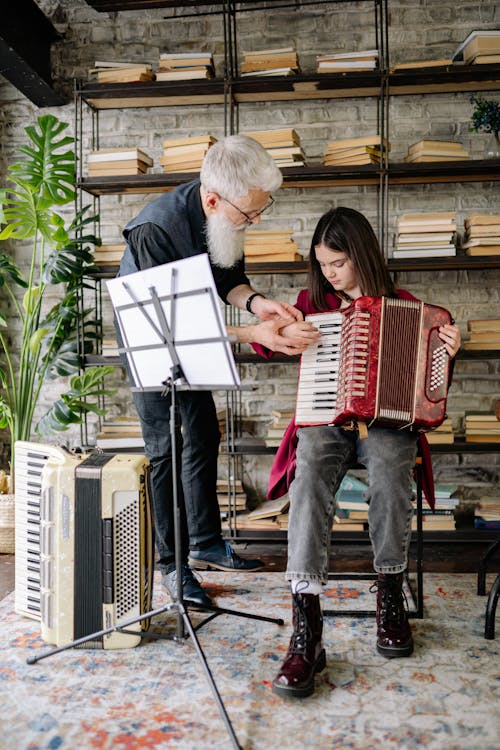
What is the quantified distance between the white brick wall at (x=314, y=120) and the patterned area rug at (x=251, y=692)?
1396mm

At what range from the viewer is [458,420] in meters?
3.31

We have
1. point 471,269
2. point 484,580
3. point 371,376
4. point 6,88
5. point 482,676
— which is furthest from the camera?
point 6,88

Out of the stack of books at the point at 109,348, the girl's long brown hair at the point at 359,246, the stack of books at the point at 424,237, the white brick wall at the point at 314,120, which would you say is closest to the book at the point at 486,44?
the white brick wall at the point at 314,120

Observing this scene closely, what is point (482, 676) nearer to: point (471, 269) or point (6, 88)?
point (471, 269)

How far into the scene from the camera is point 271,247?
3.03 metres

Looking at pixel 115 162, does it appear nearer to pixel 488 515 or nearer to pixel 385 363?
pixel 385 363

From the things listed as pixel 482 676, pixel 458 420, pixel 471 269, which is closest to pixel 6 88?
pixel 471 269

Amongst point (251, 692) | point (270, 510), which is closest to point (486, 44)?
point (270, 510)

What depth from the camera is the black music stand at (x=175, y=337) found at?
5.40ft

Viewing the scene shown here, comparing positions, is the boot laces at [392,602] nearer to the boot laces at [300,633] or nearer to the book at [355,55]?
the boot laces at [300,633]

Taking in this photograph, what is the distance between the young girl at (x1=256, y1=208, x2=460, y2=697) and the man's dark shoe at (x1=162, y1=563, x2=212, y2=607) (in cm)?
41

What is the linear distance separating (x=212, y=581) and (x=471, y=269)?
6.16 ft

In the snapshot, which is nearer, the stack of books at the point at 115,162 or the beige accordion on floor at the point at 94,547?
the beige accordion on floor at the point at 94,547

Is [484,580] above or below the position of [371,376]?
below
